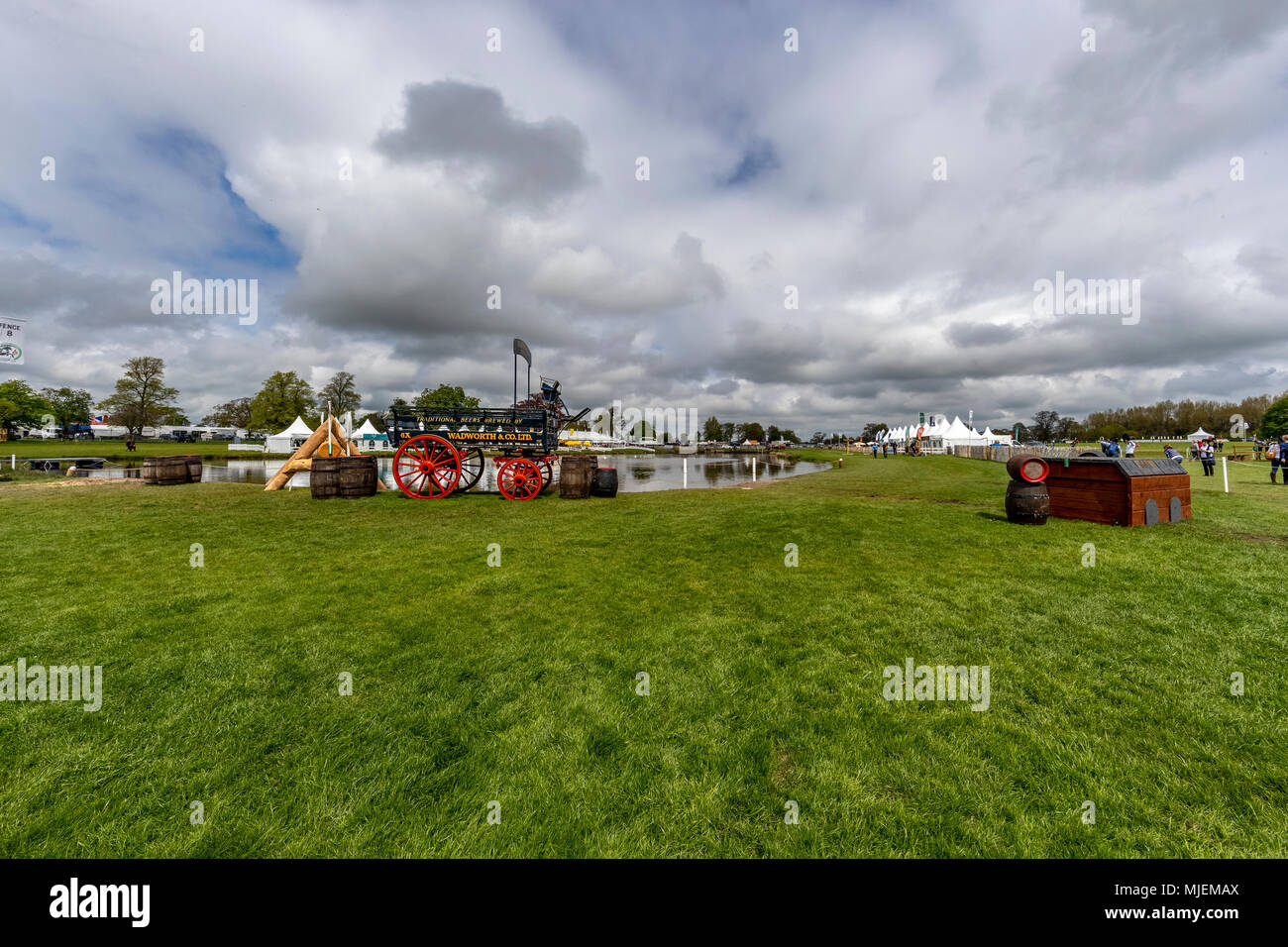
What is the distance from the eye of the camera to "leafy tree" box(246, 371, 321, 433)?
69.8m

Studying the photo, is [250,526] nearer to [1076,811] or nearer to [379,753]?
[379,753]

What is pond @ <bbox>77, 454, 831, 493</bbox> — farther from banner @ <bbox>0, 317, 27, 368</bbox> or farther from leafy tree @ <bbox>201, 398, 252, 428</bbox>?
leafy tree @ <bbox>201, 398, 252, 428</bbox>

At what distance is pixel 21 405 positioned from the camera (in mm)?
69188

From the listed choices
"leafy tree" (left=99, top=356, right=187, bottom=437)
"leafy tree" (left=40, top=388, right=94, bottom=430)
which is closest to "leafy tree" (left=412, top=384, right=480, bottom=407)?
"leafy tree" (left=99, top=356, right=187, bottom=437)

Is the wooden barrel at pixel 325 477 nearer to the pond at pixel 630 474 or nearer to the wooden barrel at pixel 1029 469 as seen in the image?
the pond at pixel 630 474

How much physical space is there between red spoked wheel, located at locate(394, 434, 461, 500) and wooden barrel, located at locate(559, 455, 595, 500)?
382 centimetres

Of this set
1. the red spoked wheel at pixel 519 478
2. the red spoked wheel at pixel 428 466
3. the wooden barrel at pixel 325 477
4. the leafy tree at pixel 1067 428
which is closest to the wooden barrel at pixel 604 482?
the red spoked wheel at pixel 519 478

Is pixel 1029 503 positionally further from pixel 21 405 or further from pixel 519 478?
pixel 21 405

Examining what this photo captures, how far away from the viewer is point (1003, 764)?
2936 mm

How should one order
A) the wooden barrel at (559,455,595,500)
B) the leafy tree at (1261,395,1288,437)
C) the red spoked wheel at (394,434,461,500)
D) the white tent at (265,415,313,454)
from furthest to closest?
the leafy tree at (1261,395,1288,437), the white tent at (265,415,313,454), the red spoked wheel at (394,434,461,500), the wooden barrel at (559,455,595,500)

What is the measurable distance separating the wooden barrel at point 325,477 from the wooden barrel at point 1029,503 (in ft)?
59.2

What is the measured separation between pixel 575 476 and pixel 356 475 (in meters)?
6.93

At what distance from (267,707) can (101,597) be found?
13.8ft
